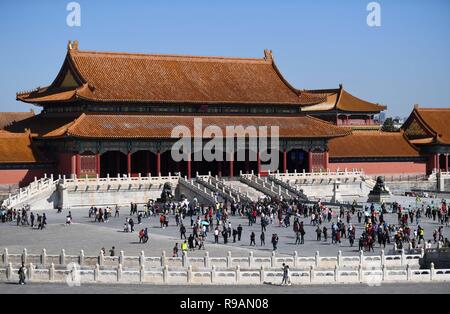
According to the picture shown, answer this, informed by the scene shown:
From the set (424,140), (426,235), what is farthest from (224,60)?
(426,235)

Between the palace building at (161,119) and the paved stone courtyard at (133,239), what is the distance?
50.1ft

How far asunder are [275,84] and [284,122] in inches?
191

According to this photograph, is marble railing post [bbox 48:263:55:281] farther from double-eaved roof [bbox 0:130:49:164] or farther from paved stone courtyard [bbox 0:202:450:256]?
double-eaved roof [bbox 0:130:49:164]

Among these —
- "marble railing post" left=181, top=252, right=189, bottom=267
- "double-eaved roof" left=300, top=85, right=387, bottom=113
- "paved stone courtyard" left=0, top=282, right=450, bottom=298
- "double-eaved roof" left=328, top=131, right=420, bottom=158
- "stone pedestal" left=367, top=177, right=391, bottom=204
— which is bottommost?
"paved stone courtyard" left=0, top=282, right=450, bottom=298

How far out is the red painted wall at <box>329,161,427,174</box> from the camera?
4196 inches

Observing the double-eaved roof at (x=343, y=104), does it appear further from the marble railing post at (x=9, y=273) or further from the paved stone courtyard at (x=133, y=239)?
the marble railing post at (x=9, y=273)

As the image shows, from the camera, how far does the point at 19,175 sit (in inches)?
3511

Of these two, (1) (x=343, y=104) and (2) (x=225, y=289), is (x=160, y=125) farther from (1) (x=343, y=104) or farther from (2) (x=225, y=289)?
(2) (x=225, y=289)

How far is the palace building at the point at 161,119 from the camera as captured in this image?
92000mm

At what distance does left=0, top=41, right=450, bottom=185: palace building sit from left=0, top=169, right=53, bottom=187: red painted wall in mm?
111

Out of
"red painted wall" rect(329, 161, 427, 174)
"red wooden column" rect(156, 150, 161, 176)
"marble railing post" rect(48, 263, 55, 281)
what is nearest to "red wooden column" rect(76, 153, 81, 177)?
"red wooden column" rect(156, 150, 161, 176)

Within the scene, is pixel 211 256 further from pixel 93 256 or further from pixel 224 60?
pixel 224 60

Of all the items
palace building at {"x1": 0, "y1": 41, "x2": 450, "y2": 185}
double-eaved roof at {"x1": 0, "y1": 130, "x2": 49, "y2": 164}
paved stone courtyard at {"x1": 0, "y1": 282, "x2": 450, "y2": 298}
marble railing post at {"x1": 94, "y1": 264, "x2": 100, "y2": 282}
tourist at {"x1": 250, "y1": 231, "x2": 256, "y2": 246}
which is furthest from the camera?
palace building at {"x1": 0, "y1": 41, "x2": 450, "y2": 185}

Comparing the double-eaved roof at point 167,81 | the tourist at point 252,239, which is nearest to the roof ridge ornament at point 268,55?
the double-eaved roof at point 167,81
